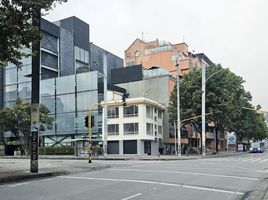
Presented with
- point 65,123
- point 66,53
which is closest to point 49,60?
point 66,53

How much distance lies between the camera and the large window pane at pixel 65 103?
77250 mm

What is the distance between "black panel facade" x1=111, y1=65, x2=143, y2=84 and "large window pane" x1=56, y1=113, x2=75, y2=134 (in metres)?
12.6

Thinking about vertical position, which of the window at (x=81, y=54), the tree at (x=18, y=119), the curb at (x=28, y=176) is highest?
the window at (x=81, y=54)

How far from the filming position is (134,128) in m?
66.7

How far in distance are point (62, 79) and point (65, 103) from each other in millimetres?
4557

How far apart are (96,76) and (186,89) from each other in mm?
17292

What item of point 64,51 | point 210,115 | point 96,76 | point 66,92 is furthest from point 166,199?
point 64,51

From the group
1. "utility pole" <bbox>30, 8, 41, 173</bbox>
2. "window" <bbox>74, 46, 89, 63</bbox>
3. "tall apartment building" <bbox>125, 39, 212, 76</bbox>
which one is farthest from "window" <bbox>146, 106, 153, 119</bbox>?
"utility pole" <bbox>30, 8, 41, 173</bbox>

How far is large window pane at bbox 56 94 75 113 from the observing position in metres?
77.2

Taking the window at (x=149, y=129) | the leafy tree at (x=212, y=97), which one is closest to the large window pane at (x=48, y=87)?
the window at (x=149, y=129)

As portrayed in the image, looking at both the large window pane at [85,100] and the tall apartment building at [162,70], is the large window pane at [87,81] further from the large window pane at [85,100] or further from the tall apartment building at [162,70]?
the tall apartment building at [162,70]

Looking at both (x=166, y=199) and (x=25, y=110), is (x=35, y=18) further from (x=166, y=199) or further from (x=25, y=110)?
(x=25, y=110)

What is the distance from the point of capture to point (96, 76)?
243 ft

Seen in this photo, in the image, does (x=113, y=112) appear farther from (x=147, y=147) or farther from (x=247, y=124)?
(x=247, y=124)
